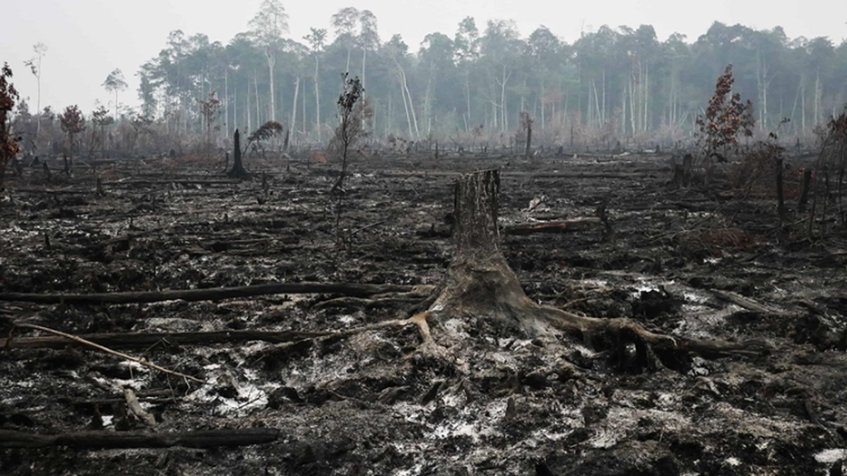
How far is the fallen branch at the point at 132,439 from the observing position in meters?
3.13

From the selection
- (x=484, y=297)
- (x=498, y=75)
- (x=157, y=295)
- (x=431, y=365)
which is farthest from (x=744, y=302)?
(x=498, y=75)

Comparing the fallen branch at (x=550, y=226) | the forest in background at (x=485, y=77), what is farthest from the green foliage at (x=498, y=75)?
the fallen branch at (x=550, y=226)

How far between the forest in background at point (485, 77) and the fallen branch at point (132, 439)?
224 feet

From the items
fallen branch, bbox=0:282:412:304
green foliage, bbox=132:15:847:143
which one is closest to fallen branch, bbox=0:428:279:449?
fallen branch, bbox=0:282:412:304

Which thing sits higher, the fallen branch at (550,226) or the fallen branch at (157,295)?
the fallen branch at (550,226)

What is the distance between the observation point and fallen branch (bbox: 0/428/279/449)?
3.13 metres

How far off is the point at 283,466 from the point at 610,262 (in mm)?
5890

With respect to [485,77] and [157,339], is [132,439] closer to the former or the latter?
[157,339]

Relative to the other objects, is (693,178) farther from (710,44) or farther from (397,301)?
(710,44)

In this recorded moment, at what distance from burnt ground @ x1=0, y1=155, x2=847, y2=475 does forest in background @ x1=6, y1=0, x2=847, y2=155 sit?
6303 cm

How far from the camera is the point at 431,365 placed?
440 centimetres

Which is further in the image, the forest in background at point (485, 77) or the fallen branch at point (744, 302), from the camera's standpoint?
the forest in background at point (485, 77)

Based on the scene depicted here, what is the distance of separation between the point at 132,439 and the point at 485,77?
80.0 metres

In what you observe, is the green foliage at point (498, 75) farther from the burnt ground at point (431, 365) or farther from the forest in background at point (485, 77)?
the burnt ground at point (431, 365)
